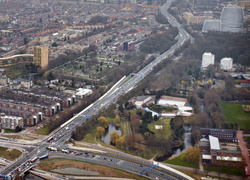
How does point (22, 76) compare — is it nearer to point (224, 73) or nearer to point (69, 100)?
point (69, 100)

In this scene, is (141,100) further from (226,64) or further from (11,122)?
(226,64)

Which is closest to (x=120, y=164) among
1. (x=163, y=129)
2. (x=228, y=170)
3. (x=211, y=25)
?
(x=163, y=129)

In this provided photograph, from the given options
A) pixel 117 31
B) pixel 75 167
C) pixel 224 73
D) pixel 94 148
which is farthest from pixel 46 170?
pixel 117 31

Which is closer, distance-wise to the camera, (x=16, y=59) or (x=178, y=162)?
(x=178, y=162)

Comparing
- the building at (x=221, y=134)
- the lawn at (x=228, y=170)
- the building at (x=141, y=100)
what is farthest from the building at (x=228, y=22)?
the lawn at (x=228, y=170)

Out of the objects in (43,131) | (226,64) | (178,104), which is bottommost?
(43,131)

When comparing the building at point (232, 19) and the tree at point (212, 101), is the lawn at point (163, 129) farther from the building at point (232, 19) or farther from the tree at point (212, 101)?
the building at point (232, 19)

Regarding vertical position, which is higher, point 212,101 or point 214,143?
point 212,101
